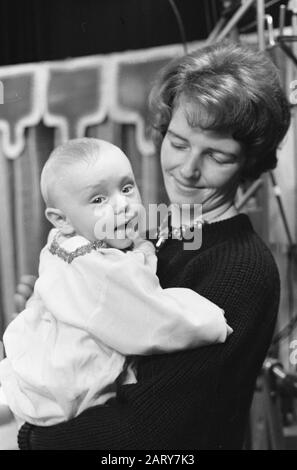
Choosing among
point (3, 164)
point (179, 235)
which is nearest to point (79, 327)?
point (179, 235)

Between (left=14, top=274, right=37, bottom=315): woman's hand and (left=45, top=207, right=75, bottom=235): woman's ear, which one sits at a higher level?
(left=45, top=207, right=75, bottom=235): woman's ear

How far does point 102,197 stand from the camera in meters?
0.82

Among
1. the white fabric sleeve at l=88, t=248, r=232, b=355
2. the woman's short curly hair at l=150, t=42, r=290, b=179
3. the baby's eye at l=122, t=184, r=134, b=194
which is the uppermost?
the woman's short curly hair at l=150, t=42, r=290, b=179

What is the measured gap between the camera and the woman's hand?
3.56 feet

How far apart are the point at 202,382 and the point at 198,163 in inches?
14.2

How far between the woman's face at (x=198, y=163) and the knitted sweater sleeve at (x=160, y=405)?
0.21 metres

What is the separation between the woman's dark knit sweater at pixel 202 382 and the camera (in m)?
0.81

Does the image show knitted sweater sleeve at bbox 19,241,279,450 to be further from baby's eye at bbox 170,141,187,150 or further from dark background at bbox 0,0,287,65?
dark background at bbox 0,0,287,65

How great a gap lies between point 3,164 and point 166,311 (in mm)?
614

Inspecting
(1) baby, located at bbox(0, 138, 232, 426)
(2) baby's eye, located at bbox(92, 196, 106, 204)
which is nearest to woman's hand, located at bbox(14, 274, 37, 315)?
(1) baby, located at bbox(0, 138, 232, 426)

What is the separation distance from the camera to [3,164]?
1230 mm

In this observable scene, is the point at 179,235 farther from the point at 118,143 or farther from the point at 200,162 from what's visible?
the point at 118,143

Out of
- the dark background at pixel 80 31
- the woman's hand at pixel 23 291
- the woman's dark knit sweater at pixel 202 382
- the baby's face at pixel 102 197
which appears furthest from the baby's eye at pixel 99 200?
the dark background at pixel 80 31

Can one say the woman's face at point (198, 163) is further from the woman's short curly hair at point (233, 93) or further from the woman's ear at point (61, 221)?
the woman's ear at point (61, 221)
